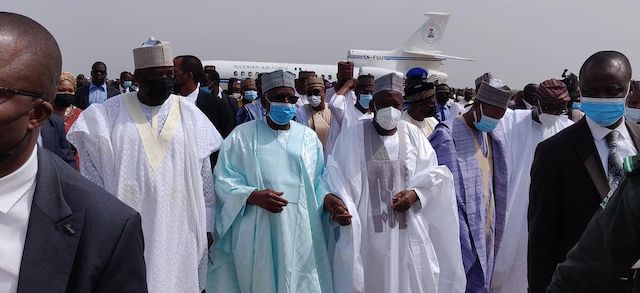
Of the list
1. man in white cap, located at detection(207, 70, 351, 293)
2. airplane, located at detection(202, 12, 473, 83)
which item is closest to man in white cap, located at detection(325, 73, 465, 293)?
man in white cap, located at detection(207, 70, 351, 293)

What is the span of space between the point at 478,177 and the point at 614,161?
1867mm

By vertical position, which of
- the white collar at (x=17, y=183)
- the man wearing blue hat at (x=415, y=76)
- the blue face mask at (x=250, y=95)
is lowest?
the blue face mask at (x=250, y=95)

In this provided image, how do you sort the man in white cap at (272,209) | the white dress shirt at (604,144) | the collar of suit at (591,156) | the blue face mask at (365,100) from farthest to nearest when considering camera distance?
the blue face mask at (365,100) → the man in white cap at (272,209) → the white dress shirt at (604,144) → the collar of suit at (591,156)

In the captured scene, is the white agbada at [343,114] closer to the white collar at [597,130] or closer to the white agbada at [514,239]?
the white agbada at [514,239]

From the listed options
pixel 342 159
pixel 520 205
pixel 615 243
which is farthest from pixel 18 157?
pixel 520 205

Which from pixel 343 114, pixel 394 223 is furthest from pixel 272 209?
pixel 343 114

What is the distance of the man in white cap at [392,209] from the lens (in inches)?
176

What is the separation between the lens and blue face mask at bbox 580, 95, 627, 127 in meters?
3.03

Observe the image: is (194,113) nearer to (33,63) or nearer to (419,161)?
(419,161)

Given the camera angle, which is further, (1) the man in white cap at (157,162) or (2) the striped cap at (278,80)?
(2) the striped cap at (278,80)

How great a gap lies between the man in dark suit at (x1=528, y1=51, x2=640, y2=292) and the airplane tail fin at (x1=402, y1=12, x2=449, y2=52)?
42.2m

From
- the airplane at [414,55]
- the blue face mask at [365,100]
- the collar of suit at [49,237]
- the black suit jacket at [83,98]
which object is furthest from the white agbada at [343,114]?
the airplane at [414,55]

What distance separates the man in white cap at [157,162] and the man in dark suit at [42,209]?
2366 millimetres

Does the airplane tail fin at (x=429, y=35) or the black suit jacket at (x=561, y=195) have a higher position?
the black suit jacket at (x=561, y=195)
